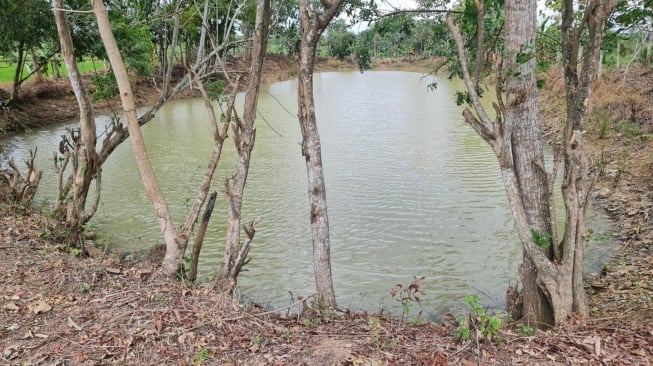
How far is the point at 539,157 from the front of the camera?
4.24 m

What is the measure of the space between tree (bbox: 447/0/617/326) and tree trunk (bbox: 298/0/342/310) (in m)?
1.15

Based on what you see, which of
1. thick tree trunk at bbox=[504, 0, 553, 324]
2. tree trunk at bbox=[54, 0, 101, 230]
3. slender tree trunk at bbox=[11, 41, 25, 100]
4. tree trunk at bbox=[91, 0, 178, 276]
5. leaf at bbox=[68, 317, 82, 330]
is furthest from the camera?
slender tree trunk at bbox=[11, 41, 25, 100]

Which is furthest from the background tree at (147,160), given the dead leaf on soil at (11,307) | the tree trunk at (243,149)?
the dead leaf on soil at (11,307)

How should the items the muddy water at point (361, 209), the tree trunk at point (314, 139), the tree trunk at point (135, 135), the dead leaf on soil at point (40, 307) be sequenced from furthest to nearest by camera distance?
the muddy water at point (361, 209)
the tree trunk at point (135, 135)
the tree trunk at point (314, 139)
the dead leaf on soil at point (40, 307)

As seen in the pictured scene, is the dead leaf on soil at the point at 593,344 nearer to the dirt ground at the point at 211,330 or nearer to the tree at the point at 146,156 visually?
the dirt ground at the point at 211,330

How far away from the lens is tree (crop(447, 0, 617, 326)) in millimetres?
4098

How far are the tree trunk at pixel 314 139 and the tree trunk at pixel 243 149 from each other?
0.54 meters

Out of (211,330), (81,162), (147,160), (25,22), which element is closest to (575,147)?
(211,330)

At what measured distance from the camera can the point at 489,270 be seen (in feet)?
22.2

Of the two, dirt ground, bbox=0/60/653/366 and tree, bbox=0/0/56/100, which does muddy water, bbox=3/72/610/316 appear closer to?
dirt ground, bbox=0/60/653/366

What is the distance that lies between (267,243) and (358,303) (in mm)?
2186

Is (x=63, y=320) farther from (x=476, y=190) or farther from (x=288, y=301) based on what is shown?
(x=476, y=190)

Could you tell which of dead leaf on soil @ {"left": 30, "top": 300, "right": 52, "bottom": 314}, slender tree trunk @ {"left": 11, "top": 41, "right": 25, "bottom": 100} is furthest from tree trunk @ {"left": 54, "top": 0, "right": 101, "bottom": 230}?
slender tree trunk @ {"left": 11, "top": 41, "right": 25, "bottom": 100}

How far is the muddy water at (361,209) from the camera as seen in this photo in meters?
6.55
